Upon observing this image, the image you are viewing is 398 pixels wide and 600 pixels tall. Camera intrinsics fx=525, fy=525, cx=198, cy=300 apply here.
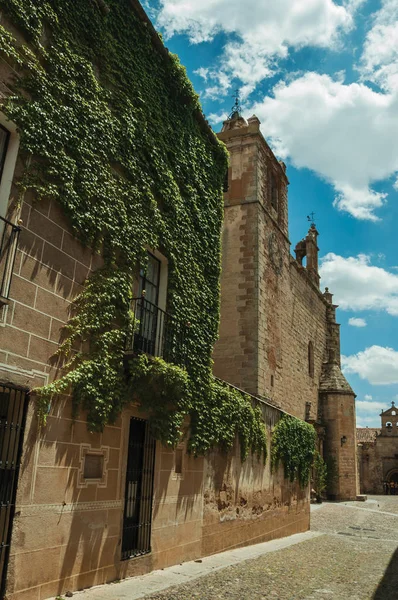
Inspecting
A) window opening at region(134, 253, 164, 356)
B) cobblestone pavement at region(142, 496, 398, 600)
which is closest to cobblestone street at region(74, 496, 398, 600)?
cobblestone pavement at region(142, 496, 398, 600)

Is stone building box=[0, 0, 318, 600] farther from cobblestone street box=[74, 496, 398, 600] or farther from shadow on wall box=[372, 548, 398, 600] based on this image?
shadow on wall box=[372, 548, 398, 600]

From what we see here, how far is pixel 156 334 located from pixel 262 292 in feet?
34.5

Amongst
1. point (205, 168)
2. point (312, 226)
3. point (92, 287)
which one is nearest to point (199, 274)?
point (205, 168)

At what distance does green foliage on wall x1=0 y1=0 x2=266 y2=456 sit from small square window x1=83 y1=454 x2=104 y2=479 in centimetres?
45

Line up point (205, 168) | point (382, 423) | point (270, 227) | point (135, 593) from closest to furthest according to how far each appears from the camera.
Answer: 1. point (135, 593)
2. point (205, 168)
3. point (270, 227)
4. point (382, 423)

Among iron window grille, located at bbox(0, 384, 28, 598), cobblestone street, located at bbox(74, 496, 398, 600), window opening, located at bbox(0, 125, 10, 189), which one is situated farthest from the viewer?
cobblestone street, located at bbox(74, 496, 398, 600)

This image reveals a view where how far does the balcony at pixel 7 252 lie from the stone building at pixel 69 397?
0.01 m

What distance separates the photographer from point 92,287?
682 cm

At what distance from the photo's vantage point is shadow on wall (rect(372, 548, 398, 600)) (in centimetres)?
712

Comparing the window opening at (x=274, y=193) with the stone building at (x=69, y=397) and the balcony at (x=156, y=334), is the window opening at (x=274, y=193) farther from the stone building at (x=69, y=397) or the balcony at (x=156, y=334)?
the balcony at (x=156, y=334)

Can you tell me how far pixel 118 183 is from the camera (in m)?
7.49

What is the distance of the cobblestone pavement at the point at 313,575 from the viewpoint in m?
6.90

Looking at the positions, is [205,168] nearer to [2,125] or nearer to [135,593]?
[2,125]

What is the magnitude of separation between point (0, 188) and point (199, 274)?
4822mm
